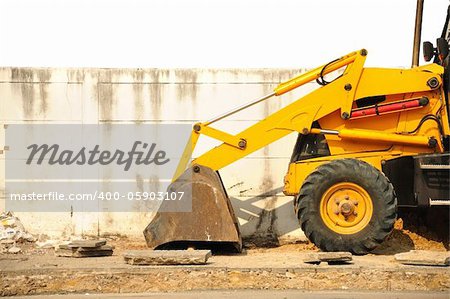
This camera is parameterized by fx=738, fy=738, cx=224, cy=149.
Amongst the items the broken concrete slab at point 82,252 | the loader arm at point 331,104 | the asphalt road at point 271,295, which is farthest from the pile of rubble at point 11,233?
the asphalt road at point 271,295

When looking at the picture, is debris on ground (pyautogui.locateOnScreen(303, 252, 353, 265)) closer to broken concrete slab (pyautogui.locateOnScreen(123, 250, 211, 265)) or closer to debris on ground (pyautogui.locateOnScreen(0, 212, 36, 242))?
broken concrete slab (pyautogui.locateOnScreen(123, 250, 211, 265))

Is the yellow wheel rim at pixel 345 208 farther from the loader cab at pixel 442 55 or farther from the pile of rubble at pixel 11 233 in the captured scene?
the pile of rubble at pixel 11 233

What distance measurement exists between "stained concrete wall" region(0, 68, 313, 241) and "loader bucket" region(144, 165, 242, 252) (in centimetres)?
204

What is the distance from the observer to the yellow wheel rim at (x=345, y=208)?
435 inches

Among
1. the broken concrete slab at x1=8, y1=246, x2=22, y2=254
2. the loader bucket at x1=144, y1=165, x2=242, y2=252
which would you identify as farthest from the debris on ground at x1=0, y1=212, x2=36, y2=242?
the loader bucket at x1=144, y1=165, x2=242, y2=252

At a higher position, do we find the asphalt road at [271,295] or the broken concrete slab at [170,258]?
the broken concrete slab at [170,258]

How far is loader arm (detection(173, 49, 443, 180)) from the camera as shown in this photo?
11438 mm

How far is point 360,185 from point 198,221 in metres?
2.50

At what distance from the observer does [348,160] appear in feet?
36.6

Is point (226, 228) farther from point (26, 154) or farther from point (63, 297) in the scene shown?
point (26, 154)

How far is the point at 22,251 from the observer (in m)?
12.4

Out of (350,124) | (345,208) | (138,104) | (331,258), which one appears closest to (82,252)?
(138,104)

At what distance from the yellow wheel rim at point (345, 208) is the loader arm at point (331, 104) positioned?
894 mm

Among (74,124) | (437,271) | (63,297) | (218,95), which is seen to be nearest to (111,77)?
(74,124)
